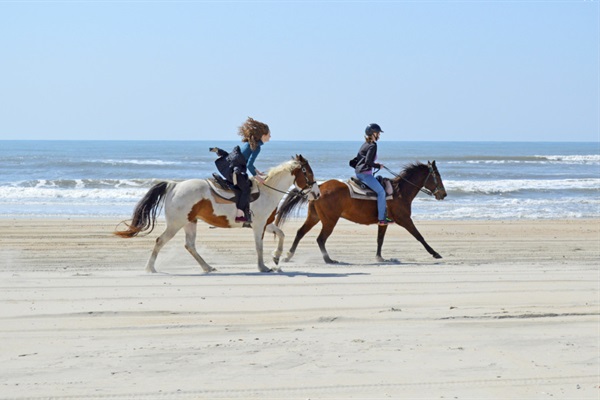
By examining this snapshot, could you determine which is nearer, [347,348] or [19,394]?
[19,394]

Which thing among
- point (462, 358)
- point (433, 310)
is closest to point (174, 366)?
point (462, 358)

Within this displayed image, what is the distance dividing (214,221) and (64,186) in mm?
22966

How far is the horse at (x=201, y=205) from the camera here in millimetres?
11469

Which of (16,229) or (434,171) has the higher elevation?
(434,171)

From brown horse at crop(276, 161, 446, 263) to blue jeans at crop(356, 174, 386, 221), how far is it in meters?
0.15

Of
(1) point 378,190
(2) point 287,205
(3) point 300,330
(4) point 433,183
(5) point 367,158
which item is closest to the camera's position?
(3) point 300,330

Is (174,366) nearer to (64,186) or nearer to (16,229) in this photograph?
(16,229)

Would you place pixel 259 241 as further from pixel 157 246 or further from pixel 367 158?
pixel 367 158

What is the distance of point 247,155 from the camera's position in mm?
11578

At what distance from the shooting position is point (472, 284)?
10.3 m

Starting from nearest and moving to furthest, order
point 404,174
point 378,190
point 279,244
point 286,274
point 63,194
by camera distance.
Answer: point 286,274, point 279,244, point 378,190, point 404,174, point 63,194

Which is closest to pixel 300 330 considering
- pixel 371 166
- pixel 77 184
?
pixel 371 166

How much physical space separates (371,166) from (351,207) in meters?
0.75
